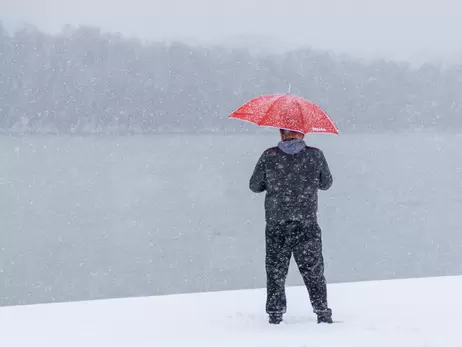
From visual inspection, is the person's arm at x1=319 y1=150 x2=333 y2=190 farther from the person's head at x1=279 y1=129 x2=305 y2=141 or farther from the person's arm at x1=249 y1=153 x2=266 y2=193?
the person's arm at x1=249 y1=153 x2=266 y2=193

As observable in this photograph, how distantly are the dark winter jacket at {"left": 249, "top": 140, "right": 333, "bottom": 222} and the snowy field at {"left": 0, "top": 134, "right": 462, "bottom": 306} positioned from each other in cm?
81

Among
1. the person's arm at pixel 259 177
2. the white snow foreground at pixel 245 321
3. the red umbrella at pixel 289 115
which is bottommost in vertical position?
the white snow foreground at pixel 245 321

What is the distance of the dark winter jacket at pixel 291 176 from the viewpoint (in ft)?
13.2

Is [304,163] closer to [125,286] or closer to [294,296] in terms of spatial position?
[294,296]

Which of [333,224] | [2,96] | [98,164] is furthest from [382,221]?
[2,96]

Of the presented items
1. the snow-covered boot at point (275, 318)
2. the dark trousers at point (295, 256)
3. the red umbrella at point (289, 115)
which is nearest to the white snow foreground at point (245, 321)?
the snow-covered boot at point (275, 318)

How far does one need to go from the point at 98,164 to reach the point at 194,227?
6124 cm

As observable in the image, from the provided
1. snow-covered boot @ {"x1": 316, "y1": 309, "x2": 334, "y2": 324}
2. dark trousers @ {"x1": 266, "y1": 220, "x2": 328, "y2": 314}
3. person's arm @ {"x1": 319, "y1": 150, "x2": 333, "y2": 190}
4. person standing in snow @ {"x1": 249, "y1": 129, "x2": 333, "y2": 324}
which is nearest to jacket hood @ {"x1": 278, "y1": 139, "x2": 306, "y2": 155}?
person standing in snow @ {"x1": 249, "y1": 129, "x2": 333, "y2": 324}

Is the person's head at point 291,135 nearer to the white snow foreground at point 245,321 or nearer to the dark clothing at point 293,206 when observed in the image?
the dark clothing at point 293,206

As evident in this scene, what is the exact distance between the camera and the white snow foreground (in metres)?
3.95

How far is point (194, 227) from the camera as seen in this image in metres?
40.9

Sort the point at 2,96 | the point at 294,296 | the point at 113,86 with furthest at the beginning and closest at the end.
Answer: the point at 113,86 < the point at 2,96 < the point at 294,296

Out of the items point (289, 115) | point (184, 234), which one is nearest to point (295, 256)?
point (289, 115)

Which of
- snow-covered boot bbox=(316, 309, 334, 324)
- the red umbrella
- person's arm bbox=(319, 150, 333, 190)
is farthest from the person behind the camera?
snow-covered boot bbox=(316, 309, 334, 324)
